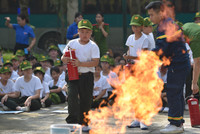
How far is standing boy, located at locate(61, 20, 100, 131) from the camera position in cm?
655

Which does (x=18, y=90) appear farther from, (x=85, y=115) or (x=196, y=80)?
(x=196, y=80)

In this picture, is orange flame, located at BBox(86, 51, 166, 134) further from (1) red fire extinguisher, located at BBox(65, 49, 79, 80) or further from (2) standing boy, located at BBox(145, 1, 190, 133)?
(1) red fire extinguisher, located at BBox(65, 49, 79, 80)

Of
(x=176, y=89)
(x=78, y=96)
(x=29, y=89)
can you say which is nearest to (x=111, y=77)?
(x=29, y=89)

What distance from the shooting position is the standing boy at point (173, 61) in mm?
6195

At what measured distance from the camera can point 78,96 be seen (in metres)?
6.72

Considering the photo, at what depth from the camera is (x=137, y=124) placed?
6844 millimetres

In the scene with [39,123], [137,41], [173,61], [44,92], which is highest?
[137,41]

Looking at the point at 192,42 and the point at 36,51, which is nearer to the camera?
the point at 192,42

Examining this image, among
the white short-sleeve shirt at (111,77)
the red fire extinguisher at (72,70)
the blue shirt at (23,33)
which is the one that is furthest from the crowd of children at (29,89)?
the red fire extinguisher at (72,70)

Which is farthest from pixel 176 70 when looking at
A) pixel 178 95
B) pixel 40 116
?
pixel 40 116

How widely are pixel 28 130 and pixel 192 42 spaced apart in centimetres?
296

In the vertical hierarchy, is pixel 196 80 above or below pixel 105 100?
above

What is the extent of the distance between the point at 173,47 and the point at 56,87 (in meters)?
4.65

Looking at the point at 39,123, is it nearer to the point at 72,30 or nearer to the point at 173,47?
the point at 173,47
